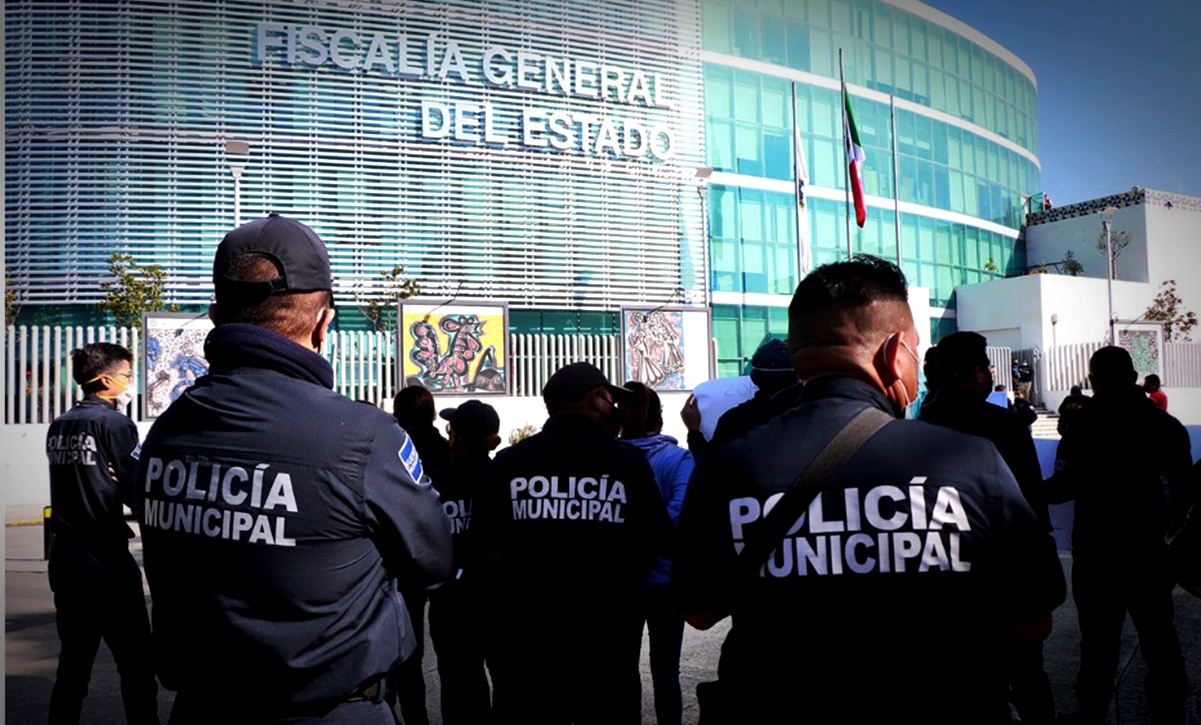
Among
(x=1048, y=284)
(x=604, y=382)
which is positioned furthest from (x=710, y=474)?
(x=1048, y=284)

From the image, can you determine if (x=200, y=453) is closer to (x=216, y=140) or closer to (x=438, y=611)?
(x=438, y=611)

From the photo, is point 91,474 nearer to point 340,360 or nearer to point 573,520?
point 573,520

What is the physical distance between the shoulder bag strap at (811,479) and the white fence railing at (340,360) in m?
14.1

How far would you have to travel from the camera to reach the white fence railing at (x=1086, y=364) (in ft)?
96.0

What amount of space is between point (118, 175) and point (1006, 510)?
2315cm

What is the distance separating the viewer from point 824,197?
31.6 meters

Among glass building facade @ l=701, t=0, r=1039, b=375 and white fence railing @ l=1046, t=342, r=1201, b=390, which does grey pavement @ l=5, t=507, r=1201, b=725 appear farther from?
white fence railing @ l=1046, t=342, r=1201, b=390

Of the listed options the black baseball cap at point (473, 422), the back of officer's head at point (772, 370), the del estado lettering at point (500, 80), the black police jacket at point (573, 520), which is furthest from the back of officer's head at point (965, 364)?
the del estado lettering at point (500, 80)

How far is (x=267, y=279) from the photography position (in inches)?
84.7

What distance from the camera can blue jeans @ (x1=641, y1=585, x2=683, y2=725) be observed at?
430 centimetres

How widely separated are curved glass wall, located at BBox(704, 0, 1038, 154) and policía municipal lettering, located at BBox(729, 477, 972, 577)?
2961 cm

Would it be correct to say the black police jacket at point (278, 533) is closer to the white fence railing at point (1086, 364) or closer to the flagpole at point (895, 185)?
the white fence railing at point (1086, 364)

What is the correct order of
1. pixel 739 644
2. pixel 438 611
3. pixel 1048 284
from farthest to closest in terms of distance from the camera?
pixel 1048 284, pixel 438 611, pixel 739 644

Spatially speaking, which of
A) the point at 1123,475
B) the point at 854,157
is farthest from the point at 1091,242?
the point at 1123,475
